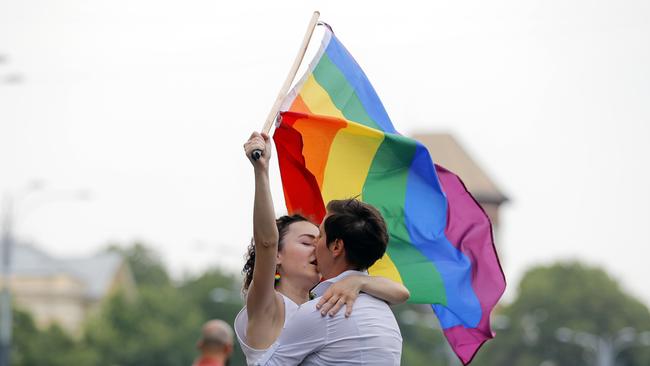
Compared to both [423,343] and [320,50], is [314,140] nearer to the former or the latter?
[320,50]

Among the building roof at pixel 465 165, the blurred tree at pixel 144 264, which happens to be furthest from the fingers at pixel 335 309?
the blurred tree at pixel 144 264

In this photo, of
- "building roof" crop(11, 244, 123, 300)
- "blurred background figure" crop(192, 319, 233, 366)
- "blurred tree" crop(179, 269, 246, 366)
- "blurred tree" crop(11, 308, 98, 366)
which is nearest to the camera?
"blurred background figure" crop(192, 319, 233, 366)

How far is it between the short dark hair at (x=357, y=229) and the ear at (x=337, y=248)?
0.04 feet

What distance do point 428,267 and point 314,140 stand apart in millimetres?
793

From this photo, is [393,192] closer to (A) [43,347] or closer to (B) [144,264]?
(A) [43,347]

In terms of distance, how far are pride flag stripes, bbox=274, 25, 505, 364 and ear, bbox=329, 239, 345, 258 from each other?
1.34m

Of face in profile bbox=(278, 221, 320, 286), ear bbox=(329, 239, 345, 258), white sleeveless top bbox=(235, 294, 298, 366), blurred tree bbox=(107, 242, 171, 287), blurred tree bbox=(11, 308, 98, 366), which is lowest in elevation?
blurred tree bbox=(107, 242, 171, 287)

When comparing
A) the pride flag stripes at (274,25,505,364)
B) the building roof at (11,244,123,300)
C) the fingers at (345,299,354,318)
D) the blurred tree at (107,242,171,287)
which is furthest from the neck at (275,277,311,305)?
the blurred tree at (107,242,171,287)

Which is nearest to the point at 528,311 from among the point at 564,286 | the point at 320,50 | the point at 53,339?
the point at 564,286

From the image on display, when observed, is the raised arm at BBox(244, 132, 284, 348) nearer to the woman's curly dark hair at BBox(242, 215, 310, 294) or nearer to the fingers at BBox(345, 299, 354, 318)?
the fingers at BBox(345, 299, 354, 318)

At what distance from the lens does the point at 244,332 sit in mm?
6242

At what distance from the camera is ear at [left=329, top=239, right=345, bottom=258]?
20.1ft

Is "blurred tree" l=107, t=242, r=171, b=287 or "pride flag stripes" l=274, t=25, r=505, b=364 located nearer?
"pride flag stripes" l=274, t=25, r=505, b=364

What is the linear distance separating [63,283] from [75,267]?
998 cm
